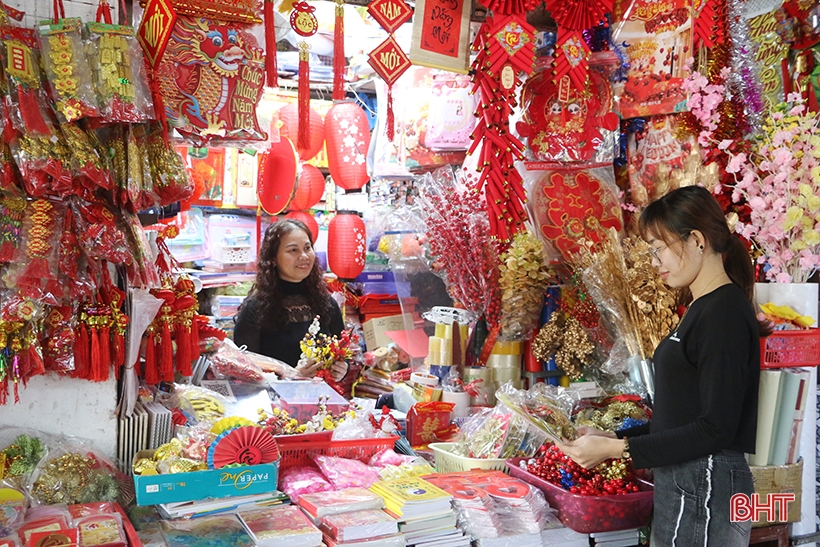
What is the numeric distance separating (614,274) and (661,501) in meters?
1.02

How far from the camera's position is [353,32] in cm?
506

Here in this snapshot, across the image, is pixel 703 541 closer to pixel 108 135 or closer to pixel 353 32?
pixel 108 135

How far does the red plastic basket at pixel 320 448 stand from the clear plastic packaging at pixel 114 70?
1055 mm

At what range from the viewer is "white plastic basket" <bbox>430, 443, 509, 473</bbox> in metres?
2.29

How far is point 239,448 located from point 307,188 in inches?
127

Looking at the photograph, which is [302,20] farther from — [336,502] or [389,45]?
[336,502]

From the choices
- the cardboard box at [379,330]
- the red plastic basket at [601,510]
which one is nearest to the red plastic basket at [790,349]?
the red plastic basket at [601,510]

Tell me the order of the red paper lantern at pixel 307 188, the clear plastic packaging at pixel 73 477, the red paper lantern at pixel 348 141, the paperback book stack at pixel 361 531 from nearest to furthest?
the paperback book stack at pixel 361 531 < the clear plastic packaging at pixel 73 477 < the red paper lantern at pixel 348 141 < the red paper lantern at pixel 307 188

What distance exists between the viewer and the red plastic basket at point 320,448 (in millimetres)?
2219

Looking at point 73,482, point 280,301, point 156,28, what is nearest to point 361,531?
point 73,482

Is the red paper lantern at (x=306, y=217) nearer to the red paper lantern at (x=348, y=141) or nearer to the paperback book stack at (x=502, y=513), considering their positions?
the red paper lantern at (x=348, y=141)

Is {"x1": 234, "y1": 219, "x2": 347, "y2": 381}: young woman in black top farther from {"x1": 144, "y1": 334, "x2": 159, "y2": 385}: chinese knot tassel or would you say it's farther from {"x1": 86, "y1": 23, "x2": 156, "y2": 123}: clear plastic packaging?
{"x1": 86, "y1": 23, "x2": 156, "y2": 123}: clear plastic packaging

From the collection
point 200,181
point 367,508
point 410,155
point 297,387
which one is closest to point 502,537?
point 367,508

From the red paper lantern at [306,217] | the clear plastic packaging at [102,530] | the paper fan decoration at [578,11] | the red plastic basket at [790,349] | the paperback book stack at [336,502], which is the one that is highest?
the paper fan decoration at [578,11]
